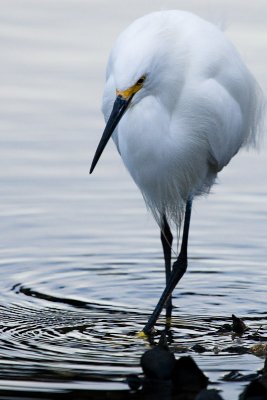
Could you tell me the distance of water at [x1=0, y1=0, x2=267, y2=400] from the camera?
6.95m

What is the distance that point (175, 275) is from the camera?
26.5ft

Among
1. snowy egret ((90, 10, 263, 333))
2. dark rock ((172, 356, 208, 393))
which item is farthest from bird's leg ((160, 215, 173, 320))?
dark rock ((172, 356, 208, 393))

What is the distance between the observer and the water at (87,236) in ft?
22.8

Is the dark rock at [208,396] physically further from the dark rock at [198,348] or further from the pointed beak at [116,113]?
the pointed beak at [116,113]

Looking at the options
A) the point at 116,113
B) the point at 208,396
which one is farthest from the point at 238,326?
the point at 208,396

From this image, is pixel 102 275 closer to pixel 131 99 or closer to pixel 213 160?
pixel 213 160

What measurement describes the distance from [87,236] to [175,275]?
1.29 meters

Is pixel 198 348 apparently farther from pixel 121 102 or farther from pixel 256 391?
pixel 121 102

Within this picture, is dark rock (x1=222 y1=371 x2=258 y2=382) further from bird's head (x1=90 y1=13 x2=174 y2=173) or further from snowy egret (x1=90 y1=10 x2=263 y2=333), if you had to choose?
bird's head (x1=90 y1=13 x2=174 y2=173)

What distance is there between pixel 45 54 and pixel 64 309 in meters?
4.54

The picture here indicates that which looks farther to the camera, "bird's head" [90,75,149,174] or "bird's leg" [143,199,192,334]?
"bird's leg" [143,199,192,334]

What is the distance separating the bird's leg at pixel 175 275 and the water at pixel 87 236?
0.43ft

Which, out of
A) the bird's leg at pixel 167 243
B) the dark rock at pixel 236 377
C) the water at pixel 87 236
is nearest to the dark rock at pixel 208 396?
the water at pixel 87 236

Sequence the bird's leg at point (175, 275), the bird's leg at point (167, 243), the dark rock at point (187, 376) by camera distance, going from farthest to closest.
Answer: the bird's leg at point (167, 243)
the bird's leg at point (175, 275)
the dark rock at point (187, 376)
